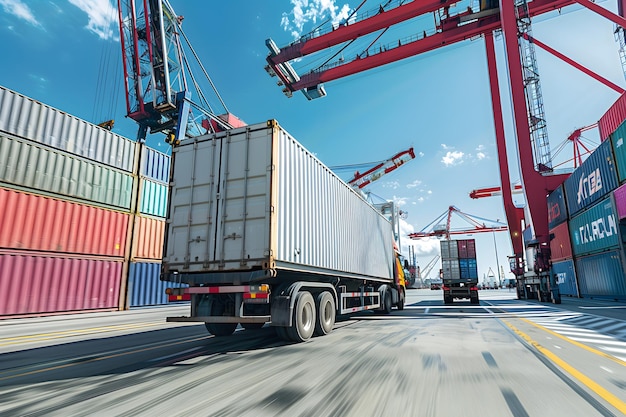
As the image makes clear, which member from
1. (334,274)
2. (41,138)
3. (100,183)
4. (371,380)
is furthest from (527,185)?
(41,138)

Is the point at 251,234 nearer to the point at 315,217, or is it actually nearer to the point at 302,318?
the point at 315,217

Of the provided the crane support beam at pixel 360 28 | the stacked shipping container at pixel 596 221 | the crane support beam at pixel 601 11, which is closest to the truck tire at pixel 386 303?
the stacked shipping container at pixel 596 221

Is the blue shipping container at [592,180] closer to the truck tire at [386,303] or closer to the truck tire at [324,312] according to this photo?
the truck tire at [386,303]

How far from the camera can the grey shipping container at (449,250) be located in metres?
20.5

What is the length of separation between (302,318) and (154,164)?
17639 millimetres

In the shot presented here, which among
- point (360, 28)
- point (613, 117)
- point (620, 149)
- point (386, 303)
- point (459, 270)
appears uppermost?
point (360, 28)

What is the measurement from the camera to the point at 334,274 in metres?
8.62

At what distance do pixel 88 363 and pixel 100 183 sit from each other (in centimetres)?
1420

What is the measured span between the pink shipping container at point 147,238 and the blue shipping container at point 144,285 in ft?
1.86

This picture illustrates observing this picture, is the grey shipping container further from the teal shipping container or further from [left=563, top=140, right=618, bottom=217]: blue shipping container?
the teal shipping container

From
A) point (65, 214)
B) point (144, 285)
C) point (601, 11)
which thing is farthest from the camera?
point (601, 11)

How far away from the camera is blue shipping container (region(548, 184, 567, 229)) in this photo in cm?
2319

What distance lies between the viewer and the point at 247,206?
6.84m

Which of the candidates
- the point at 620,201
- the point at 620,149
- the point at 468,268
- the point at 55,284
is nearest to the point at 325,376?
the point at 55,284
